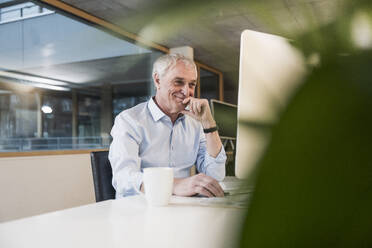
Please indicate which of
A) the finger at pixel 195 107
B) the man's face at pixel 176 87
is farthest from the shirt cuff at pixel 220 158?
the man's face at pixel 176 87

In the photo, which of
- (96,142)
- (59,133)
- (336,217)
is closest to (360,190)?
(336,217)

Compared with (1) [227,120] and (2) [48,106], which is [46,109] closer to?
Answer: (2) [48,106]

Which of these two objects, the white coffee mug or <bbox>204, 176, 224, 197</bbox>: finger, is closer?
the white coffee mug

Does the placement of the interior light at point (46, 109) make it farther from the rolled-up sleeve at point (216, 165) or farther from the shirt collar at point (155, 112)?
the rolled-up sleeve at point (216, 165)

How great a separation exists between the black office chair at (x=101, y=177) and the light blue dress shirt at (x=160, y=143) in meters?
0.04

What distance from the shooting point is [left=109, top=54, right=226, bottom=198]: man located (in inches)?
51.0

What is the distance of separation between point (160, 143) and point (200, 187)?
591mm

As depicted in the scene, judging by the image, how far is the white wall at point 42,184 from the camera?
276 cm

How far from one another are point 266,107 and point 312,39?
0.04 metres

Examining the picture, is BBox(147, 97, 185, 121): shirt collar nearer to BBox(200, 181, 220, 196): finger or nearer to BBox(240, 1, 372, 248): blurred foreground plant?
BBox(200, 181, 220, 196): finger

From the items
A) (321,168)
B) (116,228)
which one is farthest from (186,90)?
(321,168)

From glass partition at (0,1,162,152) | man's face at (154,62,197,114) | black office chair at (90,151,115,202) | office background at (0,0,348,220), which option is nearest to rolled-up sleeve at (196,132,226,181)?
man's face at (154,62,197,114)

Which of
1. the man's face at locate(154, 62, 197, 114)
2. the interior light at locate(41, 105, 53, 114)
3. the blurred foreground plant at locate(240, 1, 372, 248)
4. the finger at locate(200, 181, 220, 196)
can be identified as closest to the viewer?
the blurred foreground plant at locate(240, 1, 372, 248)

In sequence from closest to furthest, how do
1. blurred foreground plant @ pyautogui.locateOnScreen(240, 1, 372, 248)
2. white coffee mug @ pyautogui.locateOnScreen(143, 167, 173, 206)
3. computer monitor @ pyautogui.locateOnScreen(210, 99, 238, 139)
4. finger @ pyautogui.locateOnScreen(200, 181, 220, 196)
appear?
blurred foreground plant @ pyautogui.locateOnScreen(240, 1, 372, 248) → computer monitor @ pyautogui.locateOnScreen(210, 99, 238, 139) → white coffee mug @ pyautogui.locateOnScreen(143, 167, 173, 206) → finger @ pyautogui.locateOnScreen(200, 181, 220, 196)
